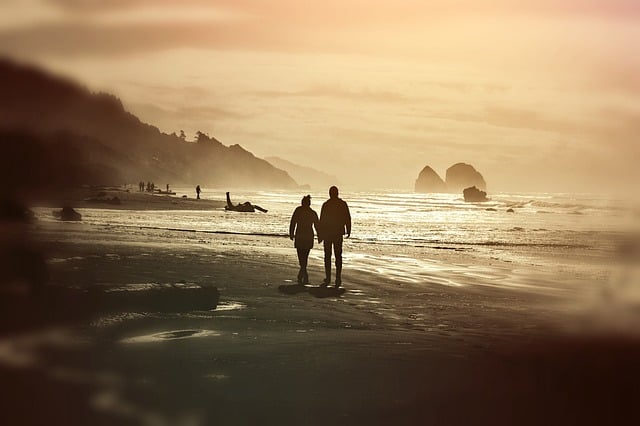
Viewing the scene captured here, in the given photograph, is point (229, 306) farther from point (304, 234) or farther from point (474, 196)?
point (474, 196)

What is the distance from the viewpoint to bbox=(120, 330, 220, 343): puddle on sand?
952 centimetres

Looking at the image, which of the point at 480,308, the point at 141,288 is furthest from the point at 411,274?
the point at 141,288

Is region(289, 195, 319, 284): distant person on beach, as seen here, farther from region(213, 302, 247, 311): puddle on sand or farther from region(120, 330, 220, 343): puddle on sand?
region(120, 330, 220, 343): puddle on sand

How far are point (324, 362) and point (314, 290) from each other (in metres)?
7.49

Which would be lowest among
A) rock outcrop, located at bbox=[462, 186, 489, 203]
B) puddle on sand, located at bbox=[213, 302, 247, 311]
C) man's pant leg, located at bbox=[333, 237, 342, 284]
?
puddle on sand, located at bbox=[213, 302, 247, 311]

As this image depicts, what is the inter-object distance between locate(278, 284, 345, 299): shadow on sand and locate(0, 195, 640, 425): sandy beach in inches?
4.0

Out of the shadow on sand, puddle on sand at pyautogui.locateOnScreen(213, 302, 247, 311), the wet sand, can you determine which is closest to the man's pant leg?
the shadow on sand

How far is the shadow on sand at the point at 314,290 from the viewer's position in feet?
50.3

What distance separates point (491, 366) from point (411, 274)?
1189cm

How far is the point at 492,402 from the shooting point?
22.7 feet

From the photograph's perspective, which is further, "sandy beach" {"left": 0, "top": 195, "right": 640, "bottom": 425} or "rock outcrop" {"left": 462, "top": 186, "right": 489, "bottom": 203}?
"rock outcrop" {"left": 462, "top": 186, "right": 489, "bottom": 203}

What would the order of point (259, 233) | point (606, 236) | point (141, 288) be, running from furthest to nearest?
1. point (606, 236)
2. point (259, 233)
3. point (141, 288)

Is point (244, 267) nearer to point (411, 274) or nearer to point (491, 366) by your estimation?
point (411, 274)

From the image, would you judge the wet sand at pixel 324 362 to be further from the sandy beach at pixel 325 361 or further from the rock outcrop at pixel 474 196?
the rock outcrop at pixel 474 196
